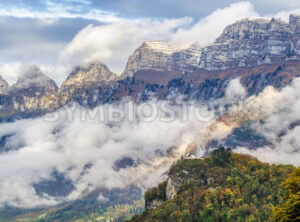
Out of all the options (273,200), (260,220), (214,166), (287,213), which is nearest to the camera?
(287,213)

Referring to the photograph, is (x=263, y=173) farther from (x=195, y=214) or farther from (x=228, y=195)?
(x=195, y=214)

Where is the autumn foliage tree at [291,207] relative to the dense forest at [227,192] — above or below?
above

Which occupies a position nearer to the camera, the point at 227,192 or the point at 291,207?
the point at 291,207

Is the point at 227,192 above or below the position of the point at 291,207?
below

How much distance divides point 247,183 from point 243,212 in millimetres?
16809

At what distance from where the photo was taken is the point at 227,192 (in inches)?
6752

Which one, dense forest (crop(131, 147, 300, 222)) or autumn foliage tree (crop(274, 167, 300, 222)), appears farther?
dense forest (crop(131, 147, 300, 222))

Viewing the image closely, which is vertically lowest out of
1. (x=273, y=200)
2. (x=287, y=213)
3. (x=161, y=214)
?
(x=161, y=214)

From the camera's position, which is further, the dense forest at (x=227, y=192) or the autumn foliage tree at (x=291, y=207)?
the dense forest at (x=227, y=192)

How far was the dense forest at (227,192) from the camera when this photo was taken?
158 metres

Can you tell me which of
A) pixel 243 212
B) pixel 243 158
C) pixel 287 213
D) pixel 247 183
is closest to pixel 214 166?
pixel 243 158

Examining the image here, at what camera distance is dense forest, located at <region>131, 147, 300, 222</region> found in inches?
6235

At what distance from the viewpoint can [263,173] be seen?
570 ft

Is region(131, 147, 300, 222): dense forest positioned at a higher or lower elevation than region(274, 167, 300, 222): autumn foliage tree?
lower
